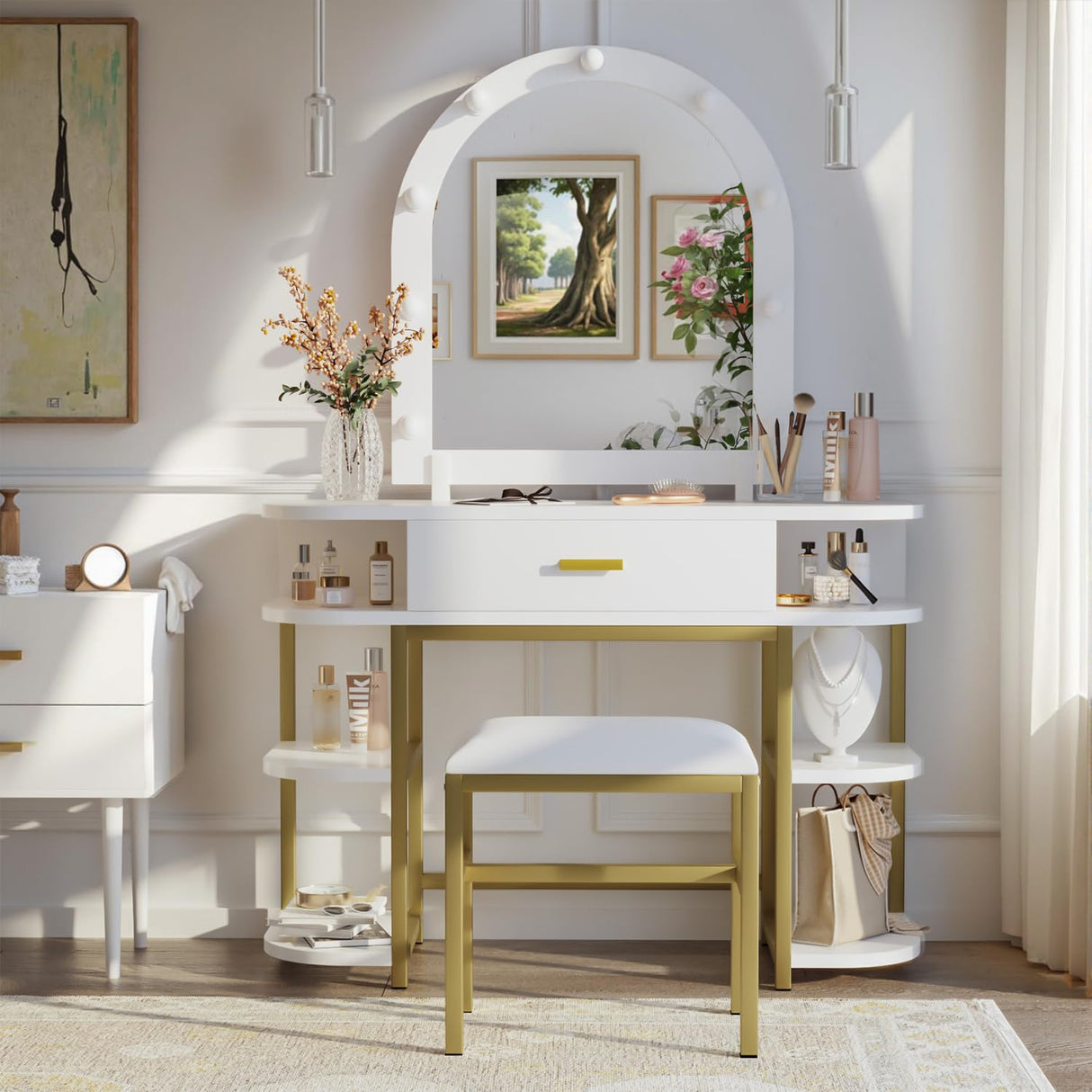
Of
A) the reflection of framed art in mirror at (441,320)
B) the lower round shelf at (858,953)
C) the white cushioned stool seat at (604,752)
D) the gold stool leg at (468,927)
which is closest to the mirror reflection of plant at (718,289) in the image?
the reflection of framed art in mirror at (441,320)

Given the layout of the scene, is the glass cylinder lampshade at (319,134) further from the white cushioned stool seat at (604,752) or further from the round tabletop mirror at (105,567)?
the white cushioned stool seat at (604,752)

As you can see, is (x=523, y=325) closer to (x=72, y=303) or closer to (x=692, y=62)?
(x=692, y=62)

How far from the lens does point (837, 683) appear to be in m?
2.54

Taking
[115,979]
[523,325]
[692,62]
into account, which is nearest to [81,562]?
[115,979]

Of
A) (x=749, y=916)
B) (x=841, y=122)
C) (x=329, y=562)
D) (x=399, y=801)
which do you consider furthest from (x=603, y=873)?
(x=841, y=122)

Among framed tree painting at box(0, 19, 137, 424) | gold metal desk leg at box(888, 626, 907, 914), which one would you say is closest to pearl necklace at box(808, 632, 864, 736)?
gold metal desk leg at box(888, 626, 907, 914)

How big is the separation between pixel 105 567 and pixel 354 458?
0.56 m

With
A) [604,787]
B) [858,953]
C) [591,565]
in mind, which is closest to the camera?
[604,787]

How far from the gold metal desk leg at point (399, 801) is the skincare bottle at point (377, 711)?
0.20 meters

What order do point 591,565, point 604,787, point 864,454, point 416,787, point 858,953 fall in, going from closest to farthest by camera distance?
point 604,787 → point 591,565 → point 858,953 → point 864,454 → point 416,787

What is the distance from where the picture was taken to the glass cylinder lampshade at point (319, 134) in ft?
8.52

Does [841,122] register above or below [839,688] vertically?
above

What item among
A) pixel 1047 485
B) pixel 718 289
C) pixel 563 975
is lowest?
pixel 563 975

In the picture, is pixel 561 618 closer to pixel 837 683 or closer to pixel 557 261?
pixel 837 683
